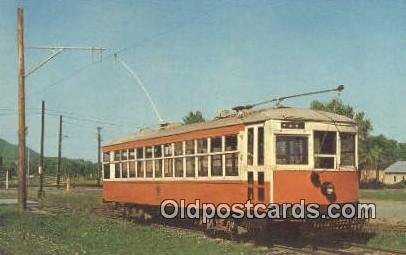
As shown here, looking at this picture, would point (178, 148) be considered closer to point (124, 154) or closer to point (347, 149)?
point (124, 154)

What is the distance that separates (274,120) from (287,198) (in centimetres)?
177

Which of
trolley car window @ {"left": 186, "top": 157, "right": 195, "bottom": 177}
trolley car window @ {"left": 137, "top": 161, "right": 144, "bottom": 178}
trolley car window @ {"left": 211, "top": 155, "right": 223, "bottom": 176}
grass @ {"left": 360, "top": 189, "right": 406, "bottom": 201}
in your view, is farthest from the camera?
grass @ {"left": 360, "top": 189, "right": 406, "bottom": 201}

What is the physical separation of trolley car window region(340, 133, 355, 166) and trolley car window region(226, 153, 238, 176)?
2.52 metres

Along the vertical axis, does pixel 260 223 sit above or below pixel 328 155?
below

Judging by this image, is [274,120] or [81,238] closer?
[274,120]

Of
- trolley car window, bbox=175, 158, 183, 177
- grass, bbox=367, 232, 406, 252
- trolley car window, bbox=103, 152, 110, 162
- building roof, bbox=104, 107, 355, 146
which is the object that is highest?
building roof, bbox=104, 107, 355, 146

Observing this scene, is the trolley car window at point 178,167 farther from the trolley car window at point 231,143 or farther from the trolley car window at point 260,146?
the trolley car window at point 260,146

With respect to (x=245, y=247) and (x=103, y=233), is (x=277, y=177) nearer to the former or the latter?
(x=245, y=247)

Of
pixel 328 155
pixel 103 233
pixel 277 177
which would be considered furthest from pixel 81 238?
pixel 328 155

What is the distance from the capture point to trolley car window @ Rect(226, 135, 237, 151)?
1545 centimetres

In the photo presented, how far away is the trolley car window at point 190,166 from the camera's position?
1733 cm

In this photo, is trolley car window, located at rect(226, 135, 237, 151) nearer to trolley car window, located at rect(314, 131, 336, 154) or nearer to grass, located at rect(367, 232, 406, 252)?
trolley car window, located at rect(314, 131, 336, 154)

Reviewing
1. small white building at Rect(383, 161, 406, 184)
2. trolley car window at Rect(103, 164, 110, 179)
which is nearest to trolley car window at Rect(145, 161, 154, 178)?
trolley car window at Rect(103, 164, 110, 179)

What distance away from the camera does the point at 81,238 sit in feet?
52.0
